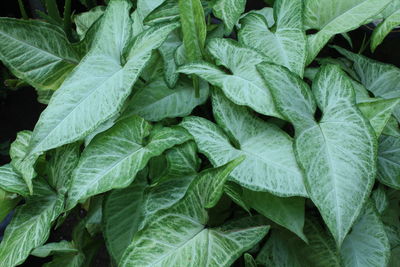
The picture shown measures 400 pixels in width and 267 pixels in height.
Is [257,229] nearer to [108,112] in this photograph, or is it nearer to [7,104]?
[108,112]

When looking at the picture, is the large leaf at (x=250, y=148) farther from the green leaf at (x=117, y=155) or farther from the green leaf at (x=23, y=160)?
the green leaf at (x=23, y=160)

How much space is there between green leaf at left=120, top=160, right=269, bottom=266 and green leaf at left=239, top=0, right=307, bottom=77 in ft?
0.91

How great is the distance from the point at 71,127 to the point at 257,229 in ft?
1.08

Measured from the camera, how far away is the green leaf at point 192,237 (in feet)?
→ 1.79

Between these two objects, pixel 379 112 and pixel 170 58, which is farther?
pixel 170 58

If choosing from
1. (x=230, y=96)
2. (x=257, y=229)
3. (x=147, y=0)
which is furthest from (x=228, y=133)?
(x=147, y=0)

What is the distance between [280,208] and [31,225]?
43 centimetres

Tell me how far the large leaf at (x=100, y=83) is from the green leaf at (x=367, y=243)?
1.51 feet

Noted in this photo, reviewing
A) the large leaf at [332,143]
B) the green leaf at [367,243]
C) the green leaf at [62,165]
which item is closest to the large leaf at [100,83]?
the green leaf at [62,165]

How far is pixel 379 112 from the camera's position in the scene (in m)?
0.64

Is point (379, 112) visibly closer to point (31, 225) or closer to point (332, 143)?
point (332, 143)

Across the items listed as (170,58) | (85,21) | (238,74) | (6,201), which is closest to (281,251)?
(238,74)

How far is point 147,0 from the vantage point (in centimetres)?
89

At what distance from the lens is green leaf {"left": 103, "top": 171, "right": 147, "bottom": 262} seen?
0.67 meters
